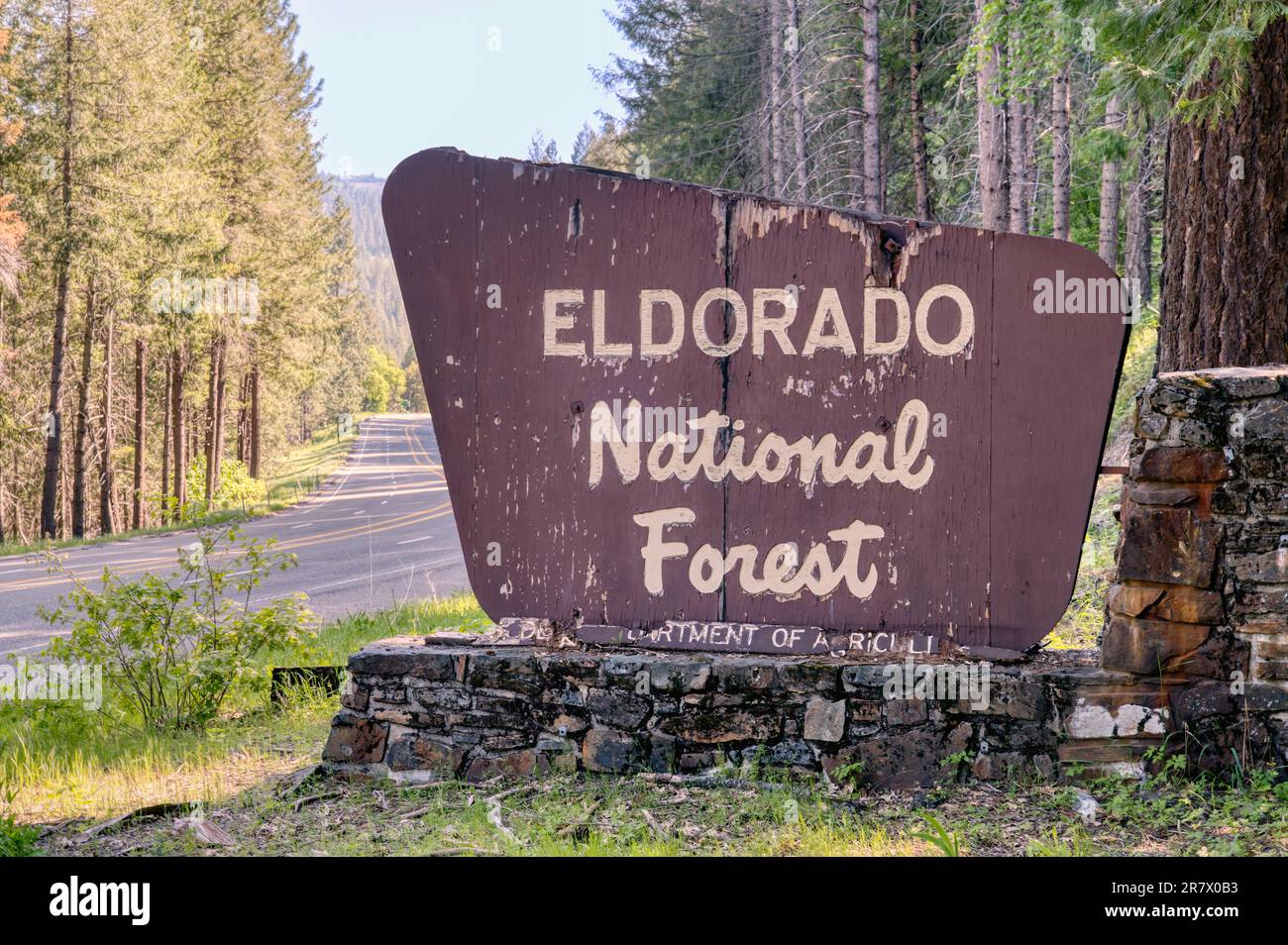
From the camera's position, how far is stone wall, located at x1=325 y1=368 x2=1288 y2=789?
11.5 ft

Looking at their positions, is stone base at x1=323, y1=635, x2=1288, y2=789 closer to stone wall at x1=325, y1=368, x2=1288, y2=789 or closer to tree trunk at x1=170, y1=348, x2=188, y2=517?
stone wall at x1=325, y1=368, x2=1288, y2=789

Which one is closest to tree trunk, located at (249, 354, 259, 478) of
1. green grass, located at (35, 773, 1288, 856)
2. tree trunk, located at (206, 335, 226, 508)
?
tree trunk, located at (206, 335, 226, 508)

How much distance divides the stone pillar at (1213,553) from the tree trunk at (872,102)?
11.6m

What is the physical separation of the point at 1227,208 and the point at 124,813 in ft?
19.0

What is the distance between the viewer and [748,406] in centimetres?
407

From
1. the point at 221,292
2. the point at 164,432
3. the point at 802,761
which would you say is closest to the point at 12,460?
the point at 164,432

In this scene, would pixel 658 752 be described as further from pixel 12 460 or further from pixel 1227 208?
A: pixel 12 460

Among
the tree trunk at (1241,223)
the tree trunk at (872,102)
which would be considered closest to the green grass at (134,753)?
the tree trunk at (1241,223)

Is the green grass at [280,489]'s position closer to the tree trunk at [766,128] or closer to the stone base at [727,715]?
the stone base at [727,715]

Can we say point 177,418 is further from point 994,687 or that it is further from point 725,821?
point 994,687

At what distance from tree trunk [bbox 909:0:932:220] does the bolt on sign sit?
Answer: 1489 centimetres

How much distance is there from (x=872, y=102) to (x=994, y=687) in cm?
1304

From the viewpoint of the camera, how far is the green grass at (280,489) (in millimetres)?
16281

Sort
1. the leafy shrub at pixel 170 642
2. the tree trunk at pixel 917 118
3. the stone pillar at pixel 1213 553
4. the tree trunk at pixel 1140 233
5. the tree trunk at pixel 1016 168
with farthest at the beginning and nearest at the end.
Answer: the tree trunk at pixel 917 118
the tree trunk at pixel 1140 233
the tree trunk at pixel 1016 168
the leafy shrub at pixel 170 642
the stone pillar at pixel 1213 553
